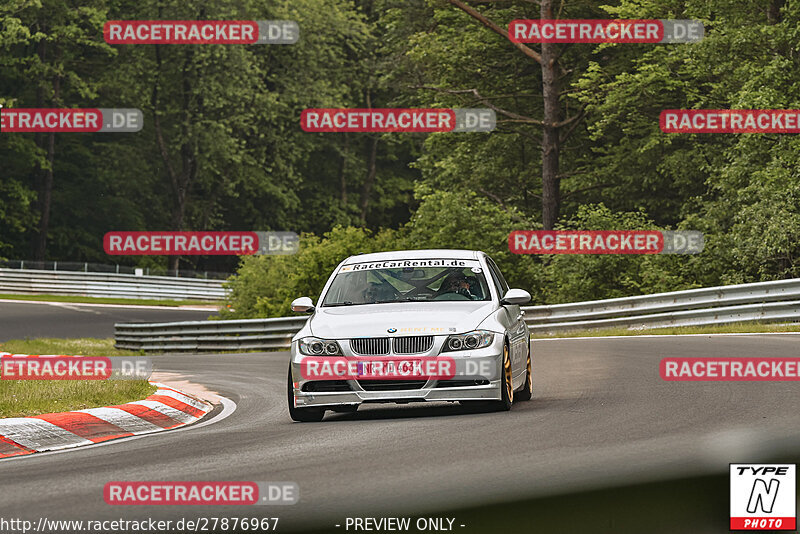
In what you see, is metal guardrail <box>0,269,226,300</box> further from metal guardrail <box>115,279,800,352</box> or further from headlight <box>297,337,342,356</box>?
headlight <box>297,337,342,356</box>

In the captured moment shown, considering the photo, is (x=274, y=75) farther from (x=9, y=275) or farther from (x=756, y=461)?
(x=756, y=461)

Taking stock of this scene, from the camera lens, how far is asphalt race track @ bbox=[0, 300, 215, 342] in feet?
122

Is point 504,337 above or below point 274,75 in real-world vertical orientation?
below

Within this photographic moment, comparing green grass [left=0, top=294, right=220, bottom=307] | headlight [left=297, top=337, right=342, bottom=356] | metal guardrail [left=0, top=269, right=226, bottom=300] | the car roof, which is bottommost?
headlight [left=297, top=337, right=342, bottom=356]

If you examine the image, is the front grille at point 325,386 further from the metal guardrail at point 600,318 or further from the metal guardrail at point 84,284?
the metal guardrail at point 84,284

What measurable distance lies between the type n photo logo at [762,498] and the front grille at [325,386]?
4807 mm

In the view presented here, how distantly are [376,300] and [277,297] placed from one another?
21.4 m

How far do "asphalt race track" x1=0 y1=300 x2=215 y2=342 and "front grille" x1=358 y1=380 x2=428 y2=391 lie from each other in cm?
2343

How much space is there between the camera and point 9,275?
57.4 m

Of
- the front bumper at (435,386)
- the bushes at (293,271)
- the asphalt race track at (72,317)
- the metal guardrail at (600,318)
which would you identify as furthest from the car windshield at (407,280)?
the asphalt race track at (72,317)

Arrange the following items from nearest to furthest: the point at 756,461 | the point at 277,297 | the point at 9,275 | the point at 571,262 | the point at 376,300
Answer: the point at 756,461 < the point at 376,300 < the point at 571,262 < the point at 277,297 < the point at 9,275

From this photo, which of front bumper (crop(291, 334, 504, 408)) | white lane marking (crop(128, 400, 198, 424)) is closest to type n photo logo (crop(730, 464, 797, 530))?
front bumper (crop(291, 334, 504, 408))

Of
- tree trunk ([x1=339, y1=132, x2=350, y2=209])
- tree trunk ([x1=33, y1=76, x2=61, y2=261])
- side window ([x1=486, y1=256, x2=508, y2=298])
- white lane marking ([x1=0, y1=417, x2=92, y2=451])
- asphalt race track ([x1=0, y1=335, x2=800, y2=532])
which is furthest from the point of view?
tree trunk ([x1=339, y1=132, x2=350, y2=209])

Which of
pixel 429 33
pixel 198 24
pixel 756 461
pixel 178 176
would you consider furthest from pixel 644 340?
pixel 178 176
